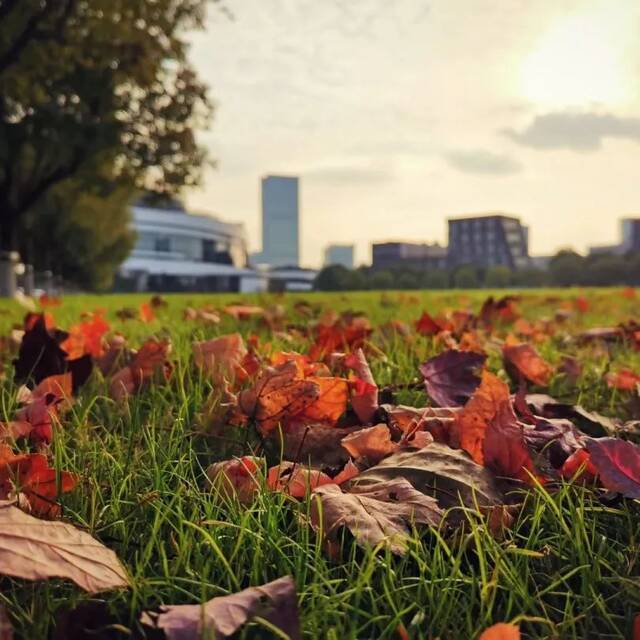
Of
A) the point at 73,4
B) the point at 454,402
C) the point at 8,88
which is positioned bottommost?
the point at 454,402

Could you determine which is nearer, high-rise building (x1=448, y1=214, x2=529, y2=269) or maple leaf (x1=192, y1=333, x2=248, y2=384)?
maple leaf (x1=192, y1=333, x2=248, y2=384)

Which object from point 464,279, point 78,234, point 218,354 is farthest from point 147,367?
point 464,279

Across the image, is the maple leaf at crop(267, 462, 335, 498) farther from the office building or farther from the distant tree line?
the office building

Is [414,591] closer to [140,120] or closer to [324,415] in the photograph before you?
[324,415]

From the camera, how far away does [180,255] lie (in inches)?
3366

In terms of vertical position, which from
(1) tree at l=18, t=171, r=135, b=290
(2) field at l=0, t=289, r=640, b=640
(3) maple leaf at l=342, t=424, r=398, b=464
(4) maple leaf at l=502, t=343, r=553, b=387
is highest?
(1) tree at l=18, t=171, r=135, b=290

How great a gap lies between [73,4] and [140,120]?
5.73m

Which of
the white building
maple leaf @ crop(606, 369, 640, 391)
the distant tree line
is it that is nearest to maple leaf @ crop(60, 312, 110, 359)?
maple leaf @ crop(606, 369, 640, 391)

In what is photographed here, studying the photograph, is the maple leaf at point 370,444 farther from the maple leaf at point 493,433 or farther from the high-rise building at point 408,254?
the high-rise building at point 408,254

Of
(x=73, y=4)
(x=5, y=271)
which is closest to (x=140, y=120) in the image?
(x=73, y=4)

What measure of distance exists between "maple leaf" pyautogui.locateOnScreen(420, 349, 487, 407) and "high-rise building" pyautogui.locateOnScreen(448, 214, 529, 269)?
5644 inches

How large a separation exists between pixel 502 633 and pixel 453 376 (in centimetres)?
106

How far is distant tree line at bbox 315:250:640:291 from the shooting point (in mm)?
57031

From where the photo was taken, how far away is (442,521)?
1.02 m
